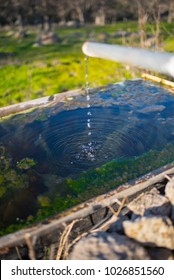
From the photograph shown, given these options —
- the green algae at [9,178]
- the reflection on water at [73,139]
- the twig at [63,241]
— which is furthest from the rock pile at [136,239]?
the green algae at [9,178]

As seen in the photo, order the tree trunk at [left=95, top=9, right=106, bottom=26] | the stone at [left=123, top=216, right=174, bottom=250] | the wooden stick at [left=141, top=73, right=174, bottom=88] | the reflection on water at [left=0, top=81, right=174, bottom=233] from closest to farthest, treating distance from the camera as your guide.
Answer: the stone at [left=123, top=216, right=174, bottom=250] < the reflection on water at [left=0, top=81, right=174, bottom=233] < the wooden stick at [left=141, top=73, right=174, bottom=88] < the tree trunk at [left=95, top=9, right=106, bottom=26]

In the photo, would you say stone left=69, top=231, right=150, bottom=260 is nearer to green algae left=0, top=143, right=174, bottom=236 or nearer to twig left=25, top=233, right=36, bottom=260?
twig left=25, top=233, right=36, bottom=260

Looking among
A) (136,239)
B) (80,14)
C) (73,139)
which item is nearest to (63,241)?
(136,239)

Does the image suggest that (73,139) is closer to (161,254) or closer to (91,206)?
(91,206)

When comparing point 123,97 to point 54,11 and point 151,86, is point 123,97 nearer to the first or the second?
point 151,86

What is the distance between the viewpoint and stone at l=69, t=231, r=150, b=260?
3273 millimetres

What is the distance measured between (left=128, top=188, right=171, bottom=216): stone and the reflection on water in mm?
844

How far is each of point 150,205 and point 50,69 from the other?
10548 mm

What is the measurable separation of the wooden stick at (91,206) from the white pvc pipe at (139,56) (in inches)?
63.2

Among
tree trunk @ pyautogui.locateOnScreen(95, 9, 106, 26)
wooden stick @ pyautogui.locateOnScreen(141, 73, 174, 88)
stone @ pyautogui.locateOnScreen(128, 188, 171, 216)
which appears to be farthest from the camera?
tree trunk @ pyautogui.locateOnScreen(95, 9, 106, 26)

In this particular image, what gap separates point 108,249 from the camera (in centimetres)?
330

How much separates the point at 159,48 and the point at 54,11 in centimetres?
1788

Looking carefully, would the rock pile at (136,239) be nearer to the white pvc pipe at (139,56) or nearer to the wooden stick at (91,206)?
the wooden stick at (91,206)

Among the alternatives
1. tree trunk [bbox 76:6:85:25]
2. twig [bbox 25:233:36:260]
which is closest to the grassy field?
twig [bbox 25:233:36:260]
